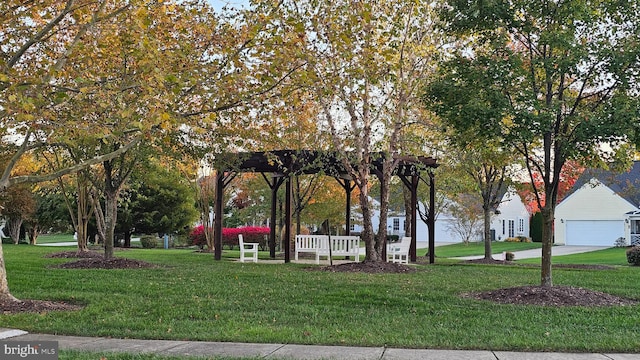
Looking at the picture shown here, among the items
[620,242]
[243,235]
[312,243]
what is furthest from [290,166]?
[620,242]

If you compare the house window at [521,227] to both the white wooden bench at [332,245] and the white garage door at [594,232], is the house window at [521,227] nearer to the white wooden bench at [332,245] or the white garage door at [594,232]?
the white garage door at [594,232]

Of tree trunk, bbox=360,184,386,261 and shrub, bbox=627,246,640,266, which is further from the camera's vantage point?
shrub, bbox=627,246,640,266

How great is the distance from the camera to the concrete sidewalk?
19.8 feet

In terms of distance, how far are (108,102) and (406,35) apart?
29.9ft

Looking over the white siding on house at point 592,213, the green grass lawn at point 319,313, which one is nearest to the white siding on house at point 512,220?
the white siding on house at point 592,213

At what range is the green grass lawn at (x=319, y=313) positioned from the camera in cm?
690

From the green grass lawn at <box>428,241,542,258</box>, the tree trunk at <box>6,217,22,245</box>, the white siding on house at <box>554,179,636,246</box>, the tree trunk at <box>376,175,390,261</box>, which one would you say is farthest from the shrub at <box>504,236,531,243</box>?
the tree trunk at <box>6,217,22,245</box>

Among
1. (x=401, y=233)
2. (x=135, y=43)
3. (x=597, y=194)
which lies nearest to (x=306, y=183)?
(x=135, y=43)

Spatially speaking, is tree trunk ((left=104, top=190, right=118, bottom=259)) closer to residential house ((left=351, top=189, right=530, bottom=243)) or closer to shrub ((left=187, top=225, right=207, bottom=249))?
shrub ((left=187, top=225, right=207, bottom=249))

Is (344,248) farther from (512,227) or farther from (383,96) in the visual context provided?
(512,227)

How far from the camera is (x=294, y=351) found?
20.5 ft

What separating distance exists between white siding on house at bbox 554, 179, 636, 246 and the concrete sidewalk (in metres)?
39.1

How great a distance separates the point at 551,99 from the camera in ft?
34.7

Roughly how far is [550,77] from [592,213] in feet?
119
